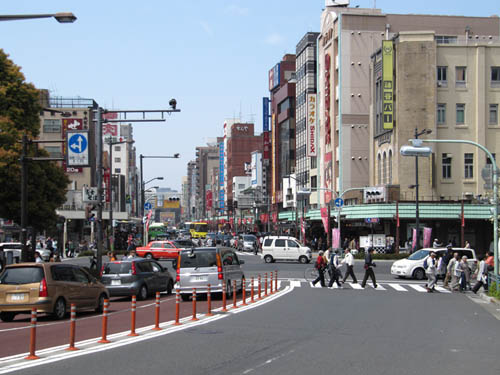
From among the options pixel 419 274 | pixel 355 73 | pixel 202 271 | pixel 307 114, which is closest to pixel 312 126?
pixel 307 114

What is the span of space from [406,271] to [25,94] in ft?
68.1

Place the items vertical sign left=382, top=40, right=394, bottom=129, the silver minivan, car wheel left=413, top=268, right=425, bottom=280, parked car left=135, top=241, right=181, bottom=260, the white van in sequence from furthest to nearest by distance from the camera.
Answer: vertical sign left=382, top=40, right=394, bottom=129 → parked car left=135, top=241, right=181, bottom=260 → the white van → car wheel left=413, top=268, right=425, bottom=280 → the silver minivan

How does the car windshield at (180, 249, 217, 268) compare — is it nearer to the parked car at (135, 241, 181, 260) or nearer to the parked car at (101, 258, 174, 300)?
the parked car at (101, 258, 174, 300)

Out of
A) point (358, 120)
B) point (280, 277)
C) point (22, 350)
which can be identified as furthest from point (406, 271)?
point (358, 120)

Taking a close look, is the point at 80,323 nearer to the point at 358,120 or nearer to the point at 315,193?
the point at 358,120

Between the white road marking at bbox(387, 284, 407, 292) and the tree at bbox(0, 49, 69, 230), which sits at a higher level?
the tree at bbox(0, 49, 69, 230)

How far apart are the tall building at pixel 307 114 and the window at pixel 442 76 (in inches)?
988

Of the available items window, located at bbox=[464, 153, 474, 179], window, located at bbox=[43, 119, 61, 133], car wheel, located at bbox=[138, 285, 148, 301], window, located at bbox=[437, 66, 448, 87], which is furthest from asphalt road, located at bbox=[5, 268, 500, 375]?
window, located at bbox=[43, 119, 61, 133]

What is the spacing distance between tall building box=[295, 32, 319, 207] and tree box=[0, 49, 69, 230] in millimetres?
54195

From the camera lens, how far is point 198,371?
10.6 m

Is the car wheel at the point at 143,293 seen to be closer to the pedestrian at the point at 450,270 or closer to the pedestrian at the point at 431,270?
the pedestrian at the point at 431,270

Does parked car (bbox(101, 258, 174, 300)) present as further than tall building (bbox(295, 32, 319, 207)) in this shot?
No

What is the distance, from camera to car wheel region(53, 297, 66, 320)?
18.8 metres

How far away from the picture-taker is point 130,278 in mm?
25609
